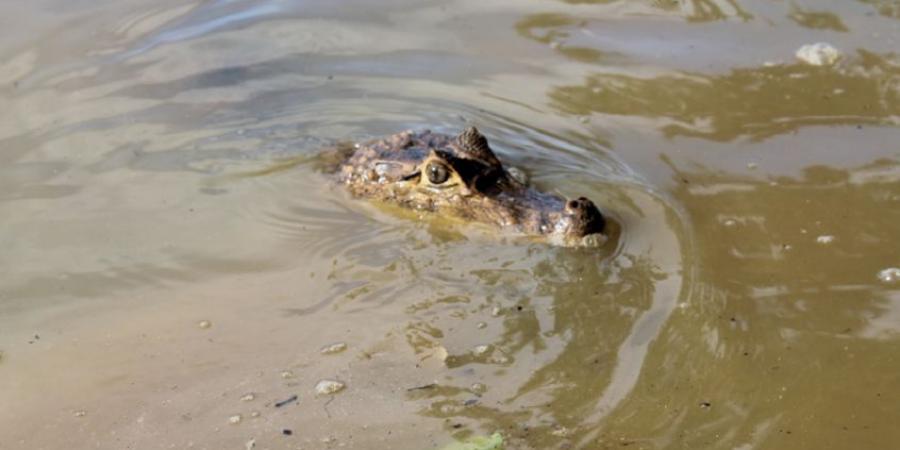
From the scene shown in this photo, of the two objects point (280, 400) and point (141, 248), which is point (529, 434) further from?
point (141, 248)

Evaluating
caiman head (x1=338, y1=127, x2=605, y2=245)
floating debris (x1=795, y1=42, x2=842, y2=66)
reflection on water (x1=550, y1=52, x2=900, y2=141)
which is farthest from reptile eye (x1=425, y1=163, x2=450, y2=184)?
floating debris (x1=795, y1=42, x2=842, y2=66)

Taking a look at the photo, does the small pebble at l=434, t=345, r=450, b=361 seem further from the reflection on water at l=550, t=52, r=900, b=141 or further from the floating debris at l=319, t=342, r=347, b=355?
the reflection on water at l=550, t=52, r=900, b=141

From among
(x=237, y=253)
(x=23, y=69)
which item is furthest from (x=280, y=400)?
(x=23, y=69)

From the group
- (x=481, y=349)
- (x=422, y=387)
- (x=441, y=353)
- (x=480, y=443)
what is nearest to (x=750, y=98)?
(x=481, y=349)

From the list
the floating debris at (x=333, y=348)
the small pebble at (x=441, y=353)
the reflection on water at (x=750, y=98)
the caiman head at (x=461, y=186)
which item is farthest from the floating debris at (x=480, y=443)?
the reflection on water at (x=750, y=98)

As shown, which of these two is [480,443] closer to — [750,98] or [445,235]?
[445,235]
